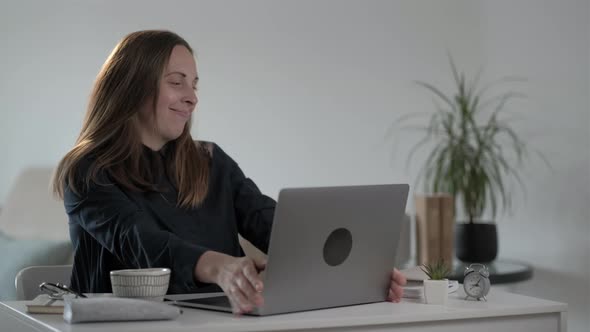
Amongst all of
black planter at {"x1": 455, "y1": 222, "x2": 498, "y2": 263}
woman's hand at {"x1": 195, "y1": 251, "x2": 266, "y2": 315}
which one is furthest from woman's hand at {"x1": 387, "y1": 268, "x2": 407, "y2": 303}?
black planter at {"x1": 455, "y1": 222, "x2": 498, "y2": 263}

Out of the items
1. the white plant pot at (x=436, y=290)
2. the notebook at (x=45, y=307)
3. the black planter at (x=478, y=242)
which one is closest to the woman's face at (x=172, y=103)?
the notebook at (x=45, y=307)

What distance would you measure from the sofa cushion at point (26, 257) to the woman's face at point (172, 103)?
1.34 metres

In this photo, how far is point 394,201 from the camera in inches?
61.5

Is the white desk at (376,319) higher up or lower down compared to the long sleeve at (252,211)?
lower down

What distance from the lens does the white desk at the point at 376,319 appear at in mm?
1325

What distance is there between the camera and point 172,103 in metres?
1.98

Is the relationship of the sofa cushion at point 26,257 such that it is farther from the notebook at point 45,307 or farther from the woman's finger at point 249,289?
the woman's finger at point 249,289

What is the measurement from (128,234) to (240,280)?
35 centimetres

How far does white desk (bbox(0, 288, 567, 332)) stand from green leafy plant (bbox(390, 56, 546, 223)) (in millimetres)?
1793

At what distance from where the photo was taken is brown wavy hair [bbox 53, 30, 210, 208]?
192 centimetres

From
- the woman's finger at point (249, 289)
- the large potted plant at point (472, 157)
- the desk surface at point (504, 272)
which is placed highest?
the large potted plant at point (472, 157)

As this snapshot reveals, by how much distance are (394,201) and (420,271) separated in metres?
0.33

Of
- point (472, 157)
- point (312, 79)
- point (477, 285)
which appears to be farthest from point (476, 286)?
point (312, 79)

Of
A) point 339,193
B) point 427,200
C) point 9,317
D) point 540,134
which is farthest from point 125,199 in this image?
point 540,134
